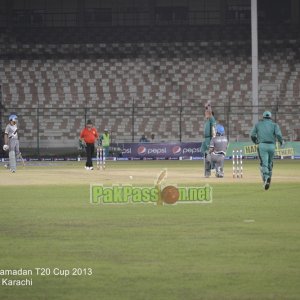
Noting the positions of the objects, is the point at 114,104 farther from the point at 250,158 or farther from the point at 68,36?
the point at 250,158

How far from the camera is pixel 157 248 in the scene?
16.4 meters

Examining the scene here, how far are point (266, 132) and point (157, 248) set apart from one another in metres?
13.3

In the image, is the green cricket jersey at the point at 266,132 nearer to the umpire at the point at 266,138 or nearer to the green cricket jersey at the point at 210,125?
the umpire at the point at 266,138

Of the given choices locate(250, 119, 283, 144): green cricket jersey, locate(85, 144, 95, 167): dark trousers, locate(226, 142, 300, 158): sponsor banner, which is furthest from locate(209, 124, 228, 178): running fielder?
locate(226, 142, 300, 158): sponsor banner

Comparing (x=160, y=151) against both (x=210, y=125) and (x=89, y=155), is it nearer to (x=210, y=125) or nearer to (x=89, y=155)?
(x=89, y=155)

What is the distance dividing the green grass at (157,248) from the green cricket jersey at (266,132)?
2.99m

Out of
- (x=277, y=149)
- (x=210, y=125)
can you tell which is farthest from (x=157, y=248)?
(x=277, y=149)

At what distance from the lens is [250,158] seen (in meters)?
59.7

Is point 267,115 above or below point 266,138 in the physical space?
above

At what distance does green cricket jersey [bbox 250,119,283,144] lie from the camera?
95.4ft

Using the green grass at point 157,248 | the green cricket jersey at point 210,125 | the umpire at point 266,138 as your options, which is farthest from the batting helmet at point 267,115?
the green cricket jersey at point 210,125

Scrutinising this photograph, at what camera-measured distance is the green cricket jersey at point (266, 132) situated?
2908 cm

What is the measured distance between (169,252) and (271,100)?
50.2 metres

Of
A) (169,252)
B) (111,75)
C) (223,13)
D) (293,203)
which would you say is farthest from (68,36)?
(169,252)
